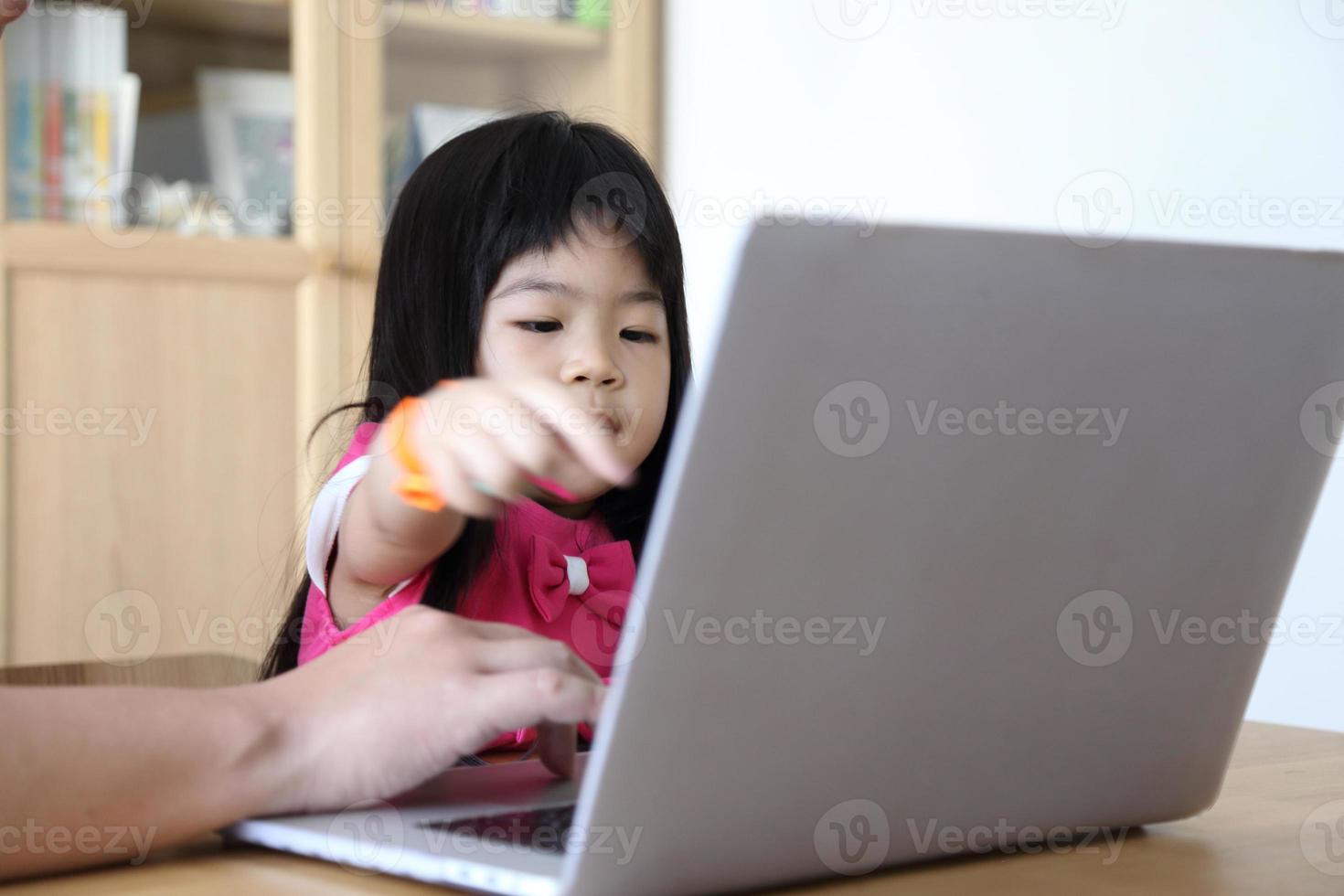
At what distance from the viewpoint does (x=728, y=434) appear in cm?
44

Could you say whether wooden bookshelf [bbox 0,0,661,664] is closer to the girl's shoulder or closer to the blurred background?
the blurred background

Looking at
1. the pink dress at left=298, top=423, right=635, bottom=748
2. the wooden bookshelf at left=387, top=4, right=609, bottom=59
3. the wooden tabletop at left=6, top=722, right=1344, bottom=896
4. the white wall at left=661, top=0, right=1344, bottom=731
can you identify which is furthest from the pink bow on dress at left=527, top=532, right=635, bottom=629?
the wooden bookshelf at left=387, top=4, right=609, bottom=59

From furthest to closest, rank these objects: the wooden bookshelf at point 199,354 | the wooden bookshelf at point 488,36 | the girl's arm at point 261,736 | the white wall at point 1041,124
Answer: the wooden bookshelf at point 488,36 → the wooden bookshelf at point 199,354 → the white wall at point 1041,124 → the girl's arm at point 261,736

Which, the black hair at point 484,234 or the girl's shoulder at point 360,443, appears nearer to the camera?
the girl's shoulder at point 360,443

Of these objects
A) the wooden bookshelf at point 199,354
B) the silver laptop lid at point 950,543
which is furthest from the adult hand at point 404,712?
the wooden bookshelf at point 199,354

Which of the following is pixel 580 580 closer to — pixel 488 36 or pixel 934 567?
pixel 934 567

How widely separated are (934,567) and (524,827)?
0.63 ft

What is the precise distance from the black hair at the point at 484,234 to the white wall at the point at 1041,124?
0.76 meters

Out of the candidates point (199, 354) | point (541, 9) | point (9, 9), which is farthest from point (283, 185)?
point (9, 9)

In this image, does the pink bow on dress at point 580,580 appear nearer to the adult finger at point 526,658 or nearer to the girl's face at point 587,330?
the girl's face at point 587,330

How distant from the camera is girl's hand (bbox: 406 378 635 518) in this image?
518 mm

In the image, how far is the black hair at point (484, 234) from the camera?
3.69 ft

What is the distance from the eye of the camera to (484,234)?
1.13 metres

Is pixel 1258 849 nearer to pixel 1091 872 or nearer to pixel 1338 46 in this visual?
pixel 1091 872
